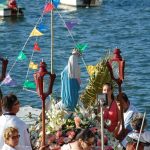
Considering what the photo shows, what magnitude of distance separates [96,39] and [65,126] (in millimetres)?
23754

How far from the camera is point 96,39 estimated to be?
34.5m

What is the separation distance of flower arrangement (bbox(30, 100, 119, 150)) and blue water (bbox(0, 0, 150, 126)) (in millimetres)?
8293

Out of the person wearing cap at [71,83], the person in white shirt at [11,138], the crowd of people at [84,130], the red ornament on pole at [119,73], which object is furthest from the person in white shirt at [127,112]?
the person in white shirt at [11,138]

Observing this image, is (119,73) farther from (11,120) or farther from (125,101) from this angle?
(11,120)

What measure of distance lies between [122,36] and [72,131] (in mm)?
25188

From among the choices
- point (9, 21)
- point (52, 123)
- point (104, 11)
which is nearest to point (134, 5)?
point (104, 11)

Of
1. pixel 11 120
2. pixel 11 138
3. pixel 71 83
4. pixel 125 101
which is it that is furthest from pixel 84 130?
pixel 71 83

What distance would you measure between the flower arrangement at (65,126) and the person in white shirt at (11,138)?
151cm

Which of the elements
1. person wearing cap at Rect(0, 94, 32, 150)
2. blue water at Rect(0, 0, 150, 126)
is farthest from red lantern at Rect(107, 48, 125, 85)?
blue water at Rect(0, 0, 150, 126)

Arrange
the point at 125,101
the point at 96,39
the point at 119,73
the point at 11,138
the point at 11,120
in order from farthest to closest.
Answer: the point at 96,39
the point at 125,101
the point at 119,73
the point at 11,120
the point at 11,138

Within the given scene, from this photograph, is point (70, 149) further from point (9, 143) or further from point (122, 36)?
point (122, 36)

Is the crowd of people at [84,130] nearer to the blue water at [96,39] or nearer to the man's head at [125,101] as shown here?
the man's head at [125,101]

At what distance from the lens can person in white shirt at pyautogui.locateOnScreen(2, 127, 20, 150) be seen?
28.5 feet

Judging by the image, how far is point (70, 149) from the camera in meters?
8.88
